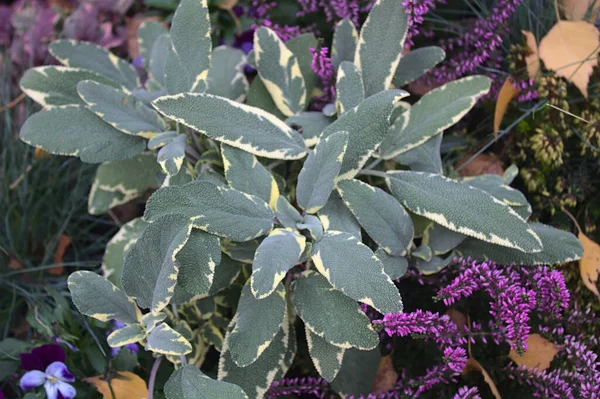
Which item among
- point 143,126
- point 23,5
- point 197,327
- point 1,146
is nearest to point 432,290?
point 197,327

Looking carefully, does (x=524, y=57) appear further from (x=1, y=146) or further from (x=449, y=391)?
(x=1, y=146)

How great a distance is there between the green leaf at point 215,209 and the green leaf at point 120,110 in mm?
216

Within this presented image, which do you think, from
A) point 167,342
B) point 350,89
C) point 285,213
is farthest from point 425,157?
point 167,342

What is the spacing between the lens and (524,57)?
45.6 inches

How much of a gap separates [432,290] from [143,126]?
0.61 m

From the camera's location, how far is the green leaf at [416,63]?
3.54ft

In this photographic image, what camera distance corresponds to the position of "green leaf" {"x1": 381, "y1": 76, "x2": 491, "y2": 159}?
3.22 ft

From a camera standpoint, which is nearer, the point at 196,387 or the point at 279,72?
the point at 196,387

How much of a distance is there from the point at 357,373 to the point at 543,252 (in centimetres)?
38

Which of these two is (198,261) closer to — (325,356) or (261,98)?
(325,356)

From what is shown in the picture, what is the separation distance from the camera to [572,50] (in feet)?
3.50

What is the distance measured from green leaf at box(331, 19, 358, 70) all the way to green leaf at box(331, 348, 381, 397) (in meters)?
0.55

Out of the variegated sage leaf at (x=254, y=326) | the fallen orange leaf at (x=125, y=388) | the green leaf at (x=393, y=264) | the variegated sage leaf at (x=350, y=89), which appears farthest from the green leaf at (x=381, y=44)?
the fallen orange leaf at (x=125, y=388)

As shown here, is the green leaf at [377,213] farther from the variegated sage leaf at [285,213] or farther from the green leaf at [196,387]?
the green leaf at [196,387]
